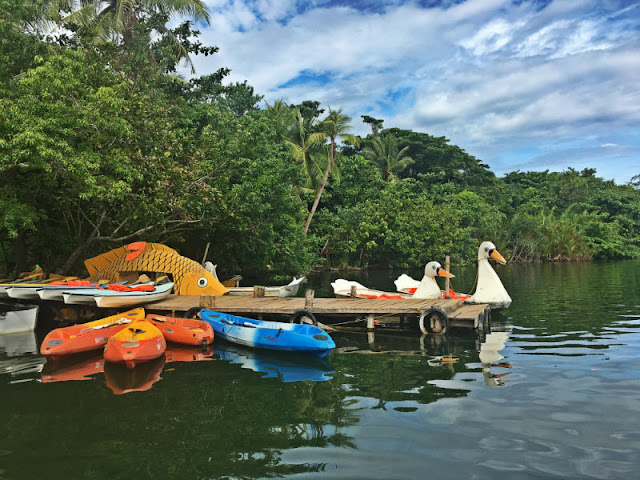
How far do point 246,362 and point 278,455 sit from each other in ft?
16.5

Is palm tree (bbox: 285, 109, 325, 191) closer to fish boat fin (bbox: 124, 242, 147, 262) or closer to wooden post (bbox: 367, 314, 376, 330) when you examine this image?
fish boat fin (bbox: 124, 242, 147, 262)

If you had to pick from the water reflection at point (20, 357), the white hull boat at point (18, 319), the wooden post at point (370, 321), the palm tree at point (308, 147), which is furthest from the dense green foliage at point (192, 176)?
the wooden post at point (370, 321)

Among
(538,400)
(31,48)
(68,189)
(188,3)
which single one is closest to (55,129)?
(68,189)

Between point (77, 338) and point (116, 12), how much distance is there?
21586mm

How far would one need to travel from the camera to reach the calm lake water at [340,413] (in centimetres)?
531

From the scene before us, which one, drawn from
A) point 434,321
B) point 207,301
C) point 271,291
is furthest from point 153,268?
point 434,321

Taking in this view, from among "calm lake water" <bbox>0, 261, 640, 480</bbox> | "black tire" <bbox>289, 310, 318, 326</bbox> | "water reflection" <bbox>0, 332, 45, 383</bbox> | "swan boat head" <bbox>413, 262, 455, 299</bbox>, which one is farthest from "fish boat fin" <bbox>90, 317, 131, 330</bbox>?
"swan boat head" <bbox>413, 262, 455, 299</bbox>

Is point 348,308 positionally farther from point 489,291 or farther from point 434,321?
point 489,291

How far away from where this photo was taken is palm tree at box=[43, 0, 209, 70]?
2514 cm

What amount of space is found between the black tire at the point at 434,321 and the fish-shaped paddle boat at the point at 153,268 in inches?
292

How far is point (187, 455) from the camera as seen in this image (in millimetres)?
5590

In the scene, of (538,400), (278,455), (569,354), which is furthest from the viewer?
(569,354)

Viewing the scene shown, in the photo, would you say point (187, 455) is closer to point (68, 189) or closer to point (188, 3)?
point (68, 189)

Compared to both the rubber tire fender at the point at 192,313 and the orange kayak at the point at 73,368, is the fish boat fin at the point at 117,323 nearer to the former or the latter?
the orange kayak at the point at 73,368
